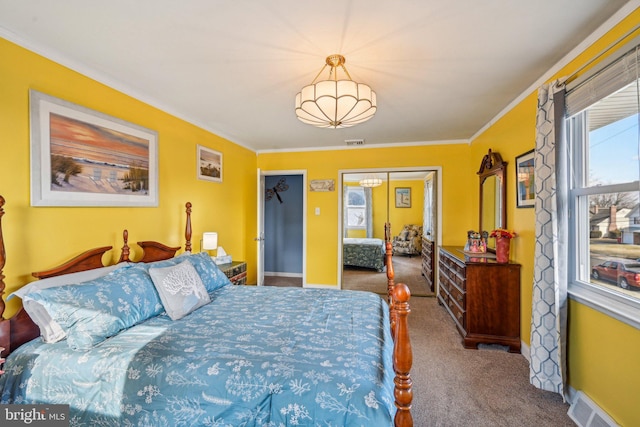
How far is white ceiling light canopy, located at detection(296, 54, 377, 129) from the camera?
190 cm

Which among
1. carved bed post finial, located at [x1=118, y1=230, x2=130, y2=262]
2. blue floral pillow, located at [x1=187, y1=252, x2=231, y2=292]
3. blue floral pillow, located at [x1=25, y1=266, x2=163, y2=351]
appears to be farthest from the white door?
blue floral pillow, located at [x1=25, y1=266, x2=163, y2=351]

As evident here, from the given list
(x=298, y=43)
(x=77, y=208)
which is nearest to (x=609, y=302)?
(x=298, y=43)

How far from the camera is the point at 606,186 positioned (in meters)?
1.78

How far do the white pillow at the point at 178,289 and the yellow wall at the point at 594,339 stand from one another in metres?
2.71

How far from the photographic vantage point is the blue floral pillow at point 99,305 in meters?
1.59

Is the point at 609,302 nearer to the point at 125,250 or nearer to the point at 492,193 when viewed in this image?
the point at 492,193

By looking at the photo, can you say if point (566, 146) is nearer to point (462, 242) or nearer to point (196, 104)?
point (462, 242)

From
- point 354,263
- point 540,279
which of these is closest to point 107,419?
point 540,279

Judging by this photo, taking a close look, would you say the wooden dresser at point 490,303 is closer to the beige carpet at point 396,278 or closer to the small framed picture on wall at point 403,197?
the beige carpet at point 396,278

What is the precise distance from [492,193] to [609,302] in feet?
6.56

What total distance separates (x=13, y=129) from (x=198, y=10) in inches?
56.3

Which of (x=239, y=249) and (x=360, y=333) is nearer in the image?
(x=360, y=333)

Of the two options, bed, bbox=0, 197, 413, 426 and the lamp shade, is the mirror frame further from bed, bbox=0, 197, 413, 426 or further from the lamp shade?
the lamp shade

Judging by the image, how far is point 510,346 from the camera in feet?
9.14
